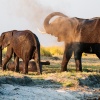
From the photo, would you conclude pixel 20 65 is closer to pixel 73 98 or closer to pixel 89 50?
pixel 89 50

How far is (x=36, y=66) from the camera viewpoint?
59.0ft

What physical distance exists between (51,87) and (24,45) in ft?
14.8

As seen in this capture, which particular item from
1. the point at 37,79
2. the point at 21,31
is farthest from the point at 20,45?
the point at 37,79

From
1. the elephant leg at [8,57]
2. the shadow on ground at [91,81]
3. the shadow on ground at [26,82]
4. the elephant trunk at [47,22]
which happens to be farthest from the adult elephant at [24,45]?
the shadow on ground at [26,82]

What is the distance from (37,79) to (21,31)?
393 centimetres

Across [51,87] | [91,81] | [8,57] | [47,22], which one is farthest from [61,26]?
[51,87]

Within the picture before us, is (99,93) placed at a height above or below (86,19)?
below

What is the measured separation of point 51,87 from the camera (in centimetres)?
1329

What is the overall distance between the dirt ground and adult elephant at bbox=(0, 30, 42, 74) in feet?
7.38

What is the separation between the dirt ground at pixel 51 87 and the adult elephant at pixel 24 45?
7.38 ft

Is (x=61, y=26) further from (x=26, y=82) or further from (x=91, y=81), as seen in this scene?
(x=26, y=82)

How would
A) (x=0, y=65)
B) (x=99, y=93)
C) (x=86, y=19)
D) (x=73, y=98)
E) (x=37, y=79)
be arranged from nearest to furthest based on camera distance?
(x=73, y=98) < (x=99, y=93) < (x=37, y=79) < (x=86, y=19) < (x=0, y=65)

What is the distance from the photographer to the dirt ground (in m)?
11.5

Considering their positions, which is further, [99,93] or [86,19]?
[86,19]
